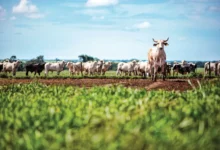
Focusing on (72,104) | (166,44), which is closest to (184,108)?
(72,104)

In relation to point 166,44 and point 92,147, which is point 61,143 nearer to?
point 92,147

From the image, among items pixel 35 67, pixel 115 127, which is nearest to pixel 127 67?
pixel 35 67

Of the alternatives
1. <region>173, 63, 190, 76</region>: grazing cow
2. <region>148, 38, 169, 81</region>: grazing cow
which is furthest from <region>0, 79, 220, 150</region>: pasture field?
<region>173, 63, 190, 76</region>: grazing cow

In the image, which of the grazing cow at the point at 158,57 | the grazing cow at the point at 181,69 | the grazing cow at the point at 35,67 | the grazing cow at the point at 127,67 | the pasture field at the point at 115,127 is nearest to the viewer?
the pasture field at the point at 115,127

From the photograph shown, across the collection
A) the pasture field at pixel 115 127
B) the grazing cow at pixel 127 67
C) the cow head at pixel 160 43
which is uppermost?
the cow head at pixel 160 43

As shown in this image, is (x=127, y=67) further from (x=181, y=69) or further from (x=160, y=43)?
(x=160, y=43)

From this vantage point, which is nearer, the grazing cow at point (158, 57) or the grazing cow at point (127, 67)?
the grazing cow at point (158, 57)

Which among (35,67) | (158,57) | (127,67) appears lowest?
(127,67)

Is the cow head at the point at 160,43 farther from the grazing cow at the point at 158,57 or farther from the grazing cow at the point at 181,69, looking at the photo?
the grazing cow at the point at 181,69

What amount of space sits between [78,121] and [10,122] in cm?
100

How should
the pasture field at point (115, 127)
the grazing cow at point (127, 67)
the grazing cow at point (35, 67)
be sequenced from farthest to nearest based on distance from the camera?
the grazing cow at point (35, 67) → the grazing cow at point (127, 67) → the pasture field at point (115, 127)

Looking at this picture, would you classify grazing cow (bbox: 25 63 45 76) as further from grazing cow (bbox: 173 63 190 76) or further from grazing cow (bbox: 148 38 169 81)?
grazing cow (bbox: 148 38 169 81)

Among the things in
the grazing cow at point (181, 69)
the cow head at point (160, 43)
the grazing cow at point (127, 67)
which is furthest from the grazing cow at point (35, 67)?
the cow head at point (160, 43)

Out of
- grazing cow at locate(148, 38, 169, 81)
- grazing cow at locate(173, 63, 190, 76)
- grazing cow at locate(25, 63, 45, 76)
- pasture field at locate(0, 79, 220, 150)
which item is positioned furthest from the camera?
grazing cow at locate(25, 63, 45, 76)
